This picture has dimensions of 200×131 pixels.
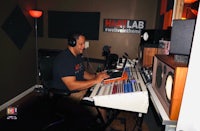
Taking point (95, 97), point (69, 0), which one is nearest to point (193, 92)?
point (95, 97)

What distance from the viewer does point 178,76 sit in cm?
101

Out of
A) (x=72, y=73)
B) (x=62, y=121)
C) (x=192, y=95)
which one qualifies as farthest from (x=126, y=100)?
(x=62, y=121)

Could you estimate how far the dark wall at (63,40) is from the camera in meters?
3.26

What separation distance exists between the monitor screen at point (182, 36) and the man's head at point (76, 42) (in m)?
1.18

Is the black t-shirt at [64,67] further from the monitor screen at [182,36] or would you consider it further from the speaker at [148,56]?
the monitor screen at [182,36]

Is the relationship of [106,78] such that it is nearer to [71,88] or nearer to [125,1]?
[71,88]

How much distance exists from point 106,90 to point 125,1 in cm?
260

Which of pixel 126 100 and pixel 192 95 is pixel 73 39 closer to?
pixel 126 100

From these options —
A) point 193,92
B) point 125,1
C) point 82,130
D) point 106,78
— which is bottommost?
point 82,130

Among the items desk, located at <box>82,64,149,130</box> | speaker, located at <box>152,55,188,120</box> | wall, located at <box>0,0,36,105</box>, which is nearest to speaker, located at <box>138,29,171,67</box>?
speaker, located at <box>152,55,188,120</box>

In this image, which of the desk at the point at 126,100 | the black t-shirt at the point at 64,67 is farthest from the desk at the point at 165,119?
the black t-shirt at the point at 64,67

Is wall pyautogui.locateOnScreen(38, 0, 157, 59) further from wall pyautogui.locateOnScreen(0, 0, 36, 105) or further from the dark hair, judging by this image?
the dark hair

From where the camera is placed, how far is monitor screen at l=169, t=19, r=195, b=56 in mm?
1126

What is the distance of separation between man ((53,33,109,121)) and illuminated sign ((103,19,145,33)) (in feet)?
5.70
